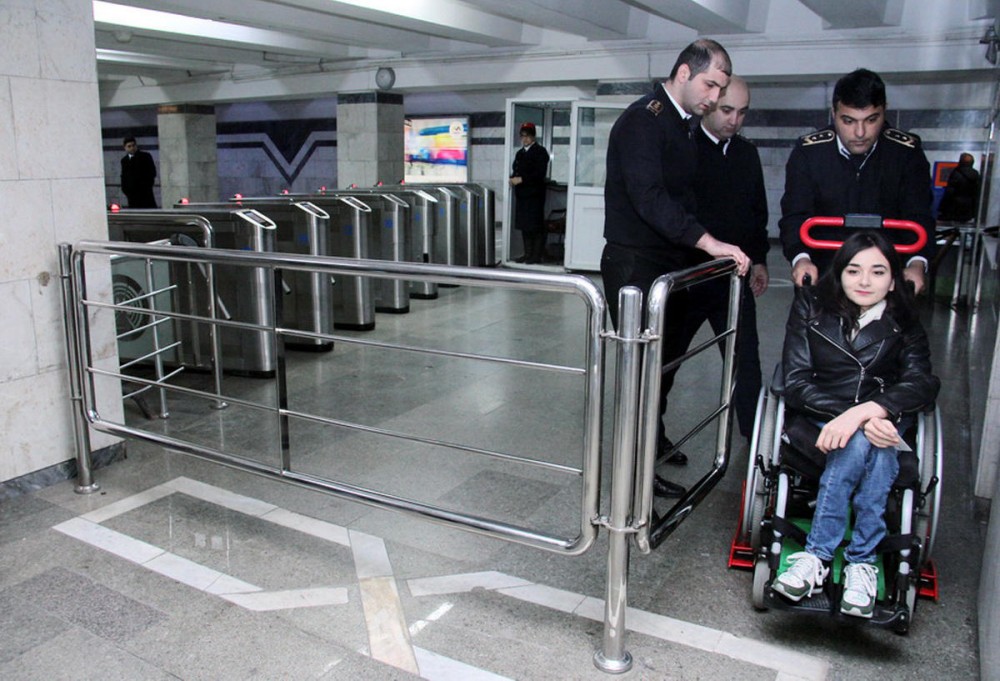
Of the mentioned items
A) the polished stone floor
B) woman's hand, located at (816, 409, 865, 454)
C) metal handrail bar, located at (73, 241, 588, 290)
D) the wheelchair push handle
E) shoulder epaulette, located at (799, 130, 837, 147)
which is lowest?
the polished stone floor

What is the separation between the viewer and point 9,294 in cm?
292

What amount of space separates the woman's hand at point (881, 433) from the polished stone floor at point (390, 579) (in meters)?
0.52

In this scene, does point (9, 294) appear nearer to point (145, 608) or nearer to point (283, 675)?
point (145, 608)

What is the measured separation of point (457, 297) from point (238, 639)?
560 centimetres

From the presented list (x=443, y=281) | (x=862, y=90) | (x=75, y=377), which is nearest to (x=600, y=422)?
(x=443, y=281)

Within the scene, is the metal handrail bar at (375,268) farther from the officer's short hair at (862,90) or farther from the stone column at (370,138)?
the stone column at (370,138)

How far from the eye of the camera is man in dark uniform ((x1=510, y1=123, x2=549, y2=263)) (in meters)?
9.20

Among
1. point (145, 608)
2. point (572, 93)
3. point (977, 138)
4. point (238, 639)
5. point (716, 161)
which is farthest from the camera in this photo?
point (977, 138)

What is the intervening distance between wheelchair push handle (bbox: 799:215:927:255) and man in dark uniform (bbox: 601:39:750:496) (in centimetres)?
30

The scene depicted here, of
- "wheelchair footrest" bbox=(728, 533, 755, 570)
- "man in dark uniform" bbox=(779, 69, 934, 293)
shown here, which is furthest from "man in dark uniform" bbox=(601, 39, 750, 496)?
"wheelchair footrest" bbox=(728, 533, 755, 570)

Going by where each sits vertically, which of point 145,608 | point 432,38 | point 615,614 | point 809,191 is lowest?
point 145,608

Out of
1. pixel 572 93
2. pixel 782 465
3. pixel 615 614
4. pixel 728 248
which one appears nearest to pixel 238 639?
pixel 615 614

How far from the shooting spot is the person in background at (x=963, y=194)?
347 inches

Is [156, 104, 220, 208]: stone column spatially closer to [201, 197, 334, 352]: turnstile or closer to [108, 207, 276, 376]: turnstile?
[201, 197, 334, 352]: turnstile
